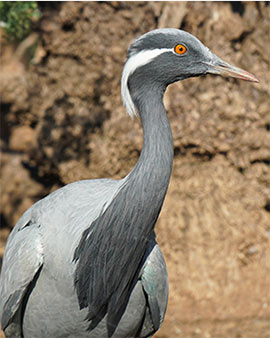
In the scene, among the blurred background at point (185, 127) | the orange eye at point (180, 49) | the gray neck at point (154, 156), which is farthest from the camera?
the blurred background at point (185, 127)

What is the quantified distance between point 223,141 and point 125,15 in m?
2.22

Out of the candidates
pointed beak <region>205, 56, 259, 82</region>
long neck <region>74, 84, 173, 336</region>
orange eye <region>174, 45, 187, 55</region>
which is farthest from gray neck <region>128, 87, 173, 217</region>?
pointed beak <region>205, 56, 259, 82</region>

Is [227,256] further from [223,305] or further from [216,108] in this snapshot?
[216,108]

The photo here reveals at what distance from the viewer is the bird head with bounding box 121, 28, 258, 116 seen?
3.05 m

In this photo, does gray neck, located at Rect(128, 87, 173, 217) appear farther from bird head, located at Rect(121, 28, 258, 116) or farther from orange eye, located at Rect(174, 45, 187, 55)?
orange eye, located at Rect(174, 45, 187, 55)

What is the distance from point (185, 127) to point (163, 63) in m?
3.90

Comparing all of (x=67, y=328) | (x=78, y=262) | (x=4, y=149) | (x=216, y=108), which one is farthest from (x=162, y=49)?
(x=4, y=149)

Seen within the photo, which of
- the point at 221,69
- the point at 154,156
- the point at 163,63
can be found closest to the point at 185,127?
the point at 221,69

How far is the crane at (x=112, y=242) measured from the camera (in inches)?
120

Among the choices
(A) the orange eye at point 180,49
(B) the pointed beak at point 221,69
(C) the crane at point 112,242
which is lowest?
(C) the crane at point 112,242

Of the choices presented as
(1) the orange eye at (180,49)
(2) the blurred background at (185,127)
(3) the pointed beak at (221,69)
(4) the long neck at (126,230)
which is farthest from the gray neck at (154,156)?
(2) the blurred background at (185,127)

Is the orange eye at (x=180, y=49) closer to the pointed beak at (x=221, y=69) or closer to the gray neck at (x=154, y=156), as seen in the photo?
the pointed beak at (x=221, y=69)

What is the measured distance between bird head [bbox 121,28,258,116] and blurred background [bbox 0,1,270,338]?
3766 millimetres

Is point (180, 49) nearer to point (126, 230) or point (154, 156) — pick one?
point (154, 156)
